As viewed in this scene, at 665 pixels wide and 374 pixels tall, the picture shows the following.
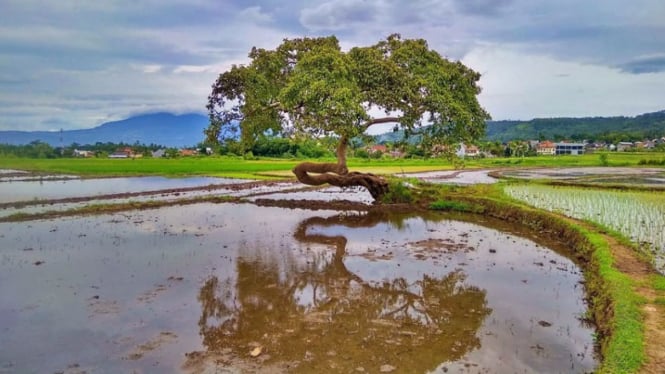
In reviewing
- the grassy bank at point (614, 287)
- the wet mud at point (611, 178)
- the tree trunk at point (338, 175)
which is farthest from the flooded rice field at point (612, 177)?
the tree trunk at point (338, 175)

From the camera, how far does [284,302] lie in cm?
734

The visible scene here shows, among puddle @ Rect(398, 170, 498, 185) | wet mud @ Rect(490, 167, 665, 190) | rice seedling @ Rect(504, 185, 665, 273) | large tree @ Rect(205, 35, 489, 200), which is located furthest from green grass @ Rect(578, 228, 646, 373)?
puddle @ Rect(398, 170, 498, 185)

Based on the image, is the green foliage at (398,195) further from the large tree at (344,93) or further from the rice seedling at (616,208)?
the rice seedling at (616,208)

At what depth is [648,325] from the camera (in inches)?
223

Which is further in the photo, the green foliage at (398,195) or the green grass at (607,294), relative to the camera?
the green foliage at (398,195)

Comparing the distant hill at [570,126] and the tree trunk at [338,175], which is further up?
the distant hill at [570,126]

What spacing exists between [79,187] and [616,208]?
2502 cm

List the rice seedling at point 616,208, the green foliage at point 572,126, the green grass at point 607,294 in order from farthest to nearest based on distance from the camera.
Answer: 1. the green foliage at point 572,126
2. the rice seedling at point 616,208
3. the green grass at point 607,294

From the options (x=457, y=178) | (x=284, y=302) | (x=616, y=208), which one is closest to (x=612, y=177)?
(x=457, y=178)

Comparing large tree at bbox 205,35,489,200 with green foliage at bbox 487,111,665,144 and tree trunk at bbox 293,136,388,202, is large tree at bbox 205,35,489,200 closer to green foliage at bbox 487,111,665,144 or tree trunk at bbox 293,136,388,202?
tree trunk at bbox 293,136,388,202

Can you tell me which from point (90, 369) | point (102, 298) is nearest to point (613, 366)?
point (90, 369)

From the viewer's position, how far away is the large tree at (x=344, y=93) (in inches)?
544

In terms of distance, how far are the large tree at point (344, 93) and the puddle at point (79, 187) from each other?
8185 mm

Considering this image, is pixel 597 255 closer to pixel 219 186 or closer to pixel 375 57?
pixel 375 57
